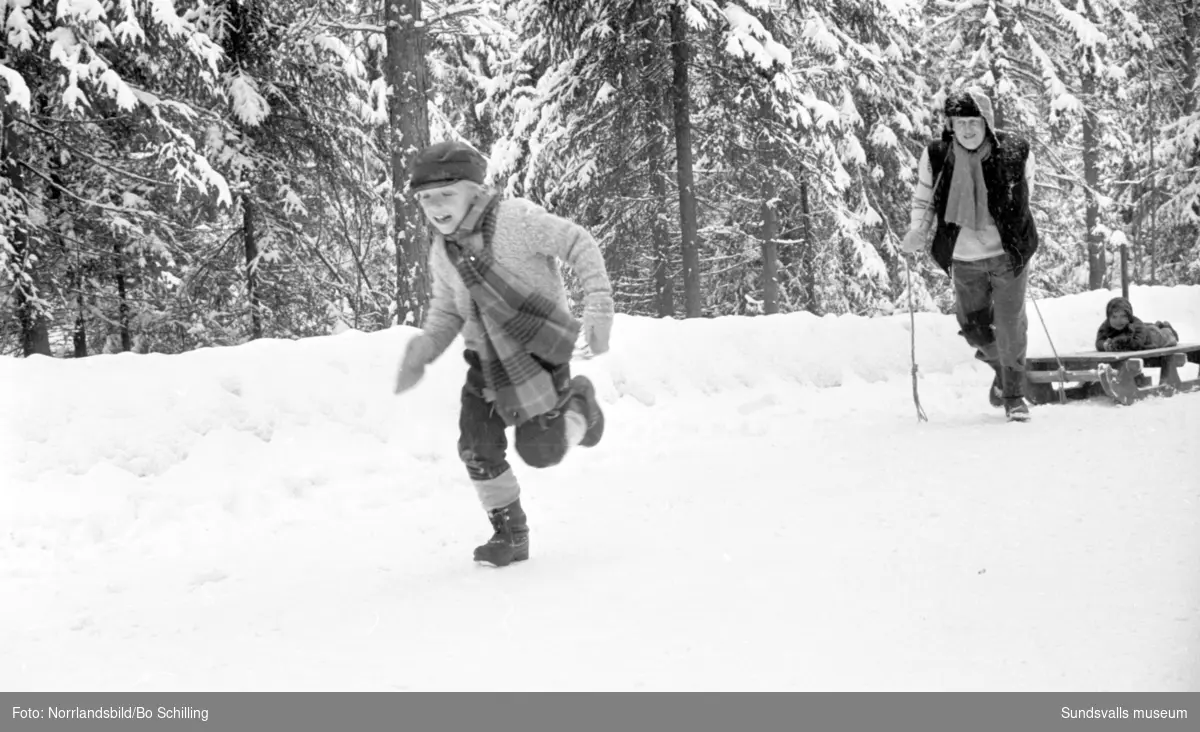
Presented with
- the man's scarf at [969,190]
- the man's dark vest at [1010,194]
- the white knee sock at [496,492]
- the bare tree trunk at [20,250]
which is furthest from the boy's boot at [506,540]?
the bare tree trunk at [20,250]

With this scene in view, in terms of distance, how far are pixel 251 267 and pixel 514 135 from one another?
4942 mm

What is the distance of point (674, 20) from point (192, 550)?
1137 cm

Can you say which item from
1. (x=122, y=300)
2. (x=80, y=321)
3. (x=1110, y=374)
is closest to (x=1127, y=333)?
(x=1110, y=374)

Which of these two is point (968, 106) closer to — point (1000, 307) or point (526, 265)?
point (1000, 307)

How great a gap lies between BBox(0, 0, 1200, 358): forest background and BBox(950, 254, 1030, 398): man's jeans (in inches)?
149

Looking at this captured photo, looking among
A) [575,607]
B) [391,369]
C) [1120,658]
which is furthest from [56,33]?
[1120,658]

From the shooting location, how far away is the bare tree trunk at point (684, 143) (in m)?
14.5

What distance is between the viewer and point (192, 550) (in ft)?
17.1

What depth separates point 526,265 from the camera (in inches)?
176

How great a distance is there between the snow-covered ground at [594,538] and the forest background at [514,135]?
12.4ft

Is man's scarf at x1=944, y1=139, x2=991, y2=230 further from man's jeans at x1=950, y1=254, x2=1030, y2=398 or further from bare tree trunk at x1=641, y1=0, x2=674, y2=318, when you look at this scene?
bare tree trunk at x1=641, y1=0, x2=674, y2=318

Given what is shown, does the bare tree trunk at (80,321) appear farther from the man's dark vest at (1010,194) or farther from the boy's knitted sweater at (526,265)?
the man's dark vest at (1010,194)

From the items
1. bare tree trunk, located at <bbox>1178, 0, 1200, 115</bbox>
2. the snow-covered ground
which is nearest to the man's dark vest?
the snow-covered ground

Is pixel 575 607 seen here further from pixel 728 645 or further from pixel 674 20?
pixel 674 20
